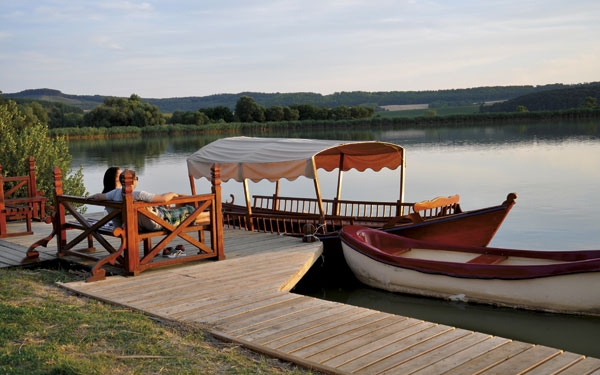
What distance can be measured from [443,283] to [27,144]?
471 inches

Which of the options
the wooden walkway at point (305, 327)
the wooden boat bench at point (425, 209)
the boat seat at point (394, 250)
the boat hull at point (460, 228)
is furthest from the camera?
the boat hull at point (460, 228)

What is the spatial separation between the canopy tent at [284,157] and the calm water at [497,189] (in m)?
2.36

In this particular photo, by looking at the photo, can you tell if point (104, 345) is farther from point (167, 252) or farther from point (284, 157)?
point (284, 157)

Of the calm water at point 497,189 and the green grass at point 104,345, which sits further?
the calm water at point 497,189

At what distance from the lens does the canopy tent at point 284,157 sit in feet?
38.4

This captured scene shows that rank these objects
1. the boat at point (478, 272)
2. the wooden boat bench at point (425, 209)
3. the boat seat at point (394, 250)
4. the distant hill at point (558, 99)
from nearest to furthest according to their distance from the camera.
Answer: the boat at point (478, 272) < the boat seat at point (394, 250) < the wooden boat bench at point (425, 209) < the distant hill at point (558, 99)

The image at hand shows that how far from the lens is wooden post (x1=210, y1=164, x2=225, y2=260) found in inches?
362

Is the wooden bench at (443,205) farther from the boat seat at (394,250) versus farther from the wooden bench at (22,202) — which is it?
the wooden bench at (22,202)

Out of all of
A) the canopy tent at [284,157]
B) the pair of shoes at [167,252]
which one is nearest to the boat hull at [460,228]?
the canopy tent at [284,157]

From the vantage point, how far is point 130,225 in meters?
8.32

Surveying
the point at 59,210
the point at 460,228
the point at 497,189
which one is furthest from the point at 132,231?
the point at 497,189

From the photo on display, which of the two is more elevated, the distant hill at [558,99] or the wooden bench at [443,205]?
the distant hill at [558,99]

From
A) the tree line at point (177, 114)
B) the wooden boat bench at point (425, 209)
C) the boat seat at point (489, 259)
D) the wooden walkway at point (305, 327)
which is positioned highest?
the tree line at point (177, 114)

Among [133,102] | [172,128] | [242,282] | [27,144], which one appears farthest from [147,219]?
[133,102]
